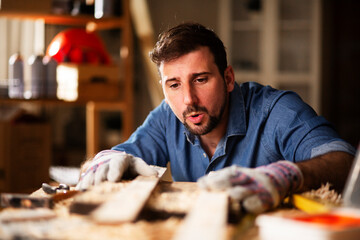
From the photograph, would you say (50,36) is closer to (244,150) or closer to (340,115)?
(340,115)

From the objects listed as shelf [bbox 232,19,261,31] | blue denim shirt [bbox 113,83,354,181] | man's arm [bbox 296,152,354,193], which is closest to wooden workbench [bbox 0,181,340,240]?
man's arm [bbox 296,152,354,193]

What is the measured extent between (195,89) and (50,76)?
1.68 meters

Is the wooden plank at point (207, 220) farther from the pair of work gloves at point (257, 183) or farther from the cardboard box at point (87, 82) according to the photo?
the cardboard box at point (87, 82)

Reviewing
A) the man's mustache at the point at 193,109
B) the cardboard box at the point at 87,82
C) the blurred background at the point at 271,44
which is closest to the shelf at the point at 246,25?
the blurred background at the point at 271,44

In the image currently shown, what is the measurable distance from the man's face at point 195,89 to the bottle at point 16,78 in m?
1.67

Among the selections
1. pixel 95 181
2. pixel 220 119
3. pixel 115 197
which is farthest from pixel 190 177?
pixel 115 197

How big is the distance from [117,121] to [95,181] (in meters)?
3.95

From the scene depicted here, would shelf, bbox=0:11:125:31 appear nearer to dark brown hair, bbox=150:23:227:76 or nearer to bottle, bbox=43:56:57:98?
bottle, bbox=43:56:57:98

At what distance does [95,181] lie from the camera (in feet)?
3.52

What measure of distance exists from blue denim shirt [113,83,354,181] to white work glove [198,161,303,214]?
361 millimetres

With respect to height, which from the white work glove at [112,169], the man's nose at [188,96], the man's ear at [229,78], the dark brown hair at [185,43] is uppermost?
the dark brown hair at [185,43]

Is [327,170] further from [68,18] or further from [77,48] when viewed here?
[68,18]

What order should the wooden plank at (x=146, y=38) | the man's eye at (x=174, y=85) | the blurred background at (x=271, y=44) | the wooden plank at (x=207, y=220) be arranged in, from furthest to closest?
the wooden plank at (x=146, y=38), the blurred background at (x=271, y=44), the man's eye at (x=174, y=85), the wooden plank at (x=207, y=220)

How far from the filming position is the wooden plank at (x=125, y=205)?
0.71m
